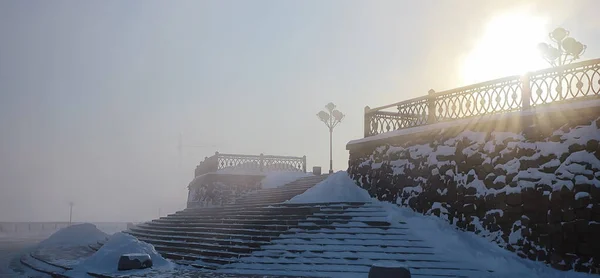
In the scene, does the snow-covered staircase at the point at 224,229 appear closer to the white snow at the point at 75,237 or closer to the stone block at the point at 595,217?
the white snow at the point at 75,237

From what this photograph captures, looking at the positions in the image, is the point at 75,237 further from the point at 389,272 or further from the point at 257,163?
the point at 389,272

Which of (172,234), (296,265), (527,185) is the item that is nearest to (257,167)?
(172,234)

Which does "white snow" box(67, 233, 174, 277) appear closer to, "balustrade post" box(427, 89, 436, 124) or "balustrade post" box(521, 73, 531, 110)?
"balustrade post" box(427, 89, 436, 124)

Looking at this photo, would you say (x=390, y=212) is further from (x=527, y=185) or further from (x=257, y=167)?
(x=257, y=167)

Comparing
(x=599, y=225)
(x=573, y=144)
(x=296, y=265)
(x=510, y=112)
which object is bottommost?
(x=296, y=265)

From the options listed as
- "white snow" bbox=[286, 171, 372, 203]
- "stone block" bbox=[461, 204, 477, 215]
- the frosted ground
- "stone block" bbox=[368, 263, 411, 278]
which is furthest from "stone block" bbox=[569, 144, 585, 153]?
"white snow" bbox=[286, 171, 372, 203]

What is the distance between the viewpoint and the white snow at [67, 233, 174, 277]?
39.4 feet

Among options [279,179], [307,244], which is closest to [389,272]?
[307,244]

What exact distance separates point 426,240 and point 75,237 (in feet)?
59.1

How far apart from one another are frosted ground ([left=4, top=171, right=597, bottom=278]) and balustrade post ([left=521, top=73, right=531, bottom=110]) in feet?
10.8

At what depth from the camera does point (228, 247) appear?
1282 centimetres

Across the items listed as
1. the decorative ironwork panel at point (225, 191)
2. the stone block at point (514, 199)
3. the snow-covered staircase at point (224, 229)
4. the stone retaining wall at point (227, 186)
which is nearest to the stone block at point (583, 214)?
the stone block at point (514, 199)

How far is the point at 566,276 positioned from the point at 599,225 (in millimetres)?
1190

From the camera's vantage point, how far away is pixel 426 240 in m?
11.5
